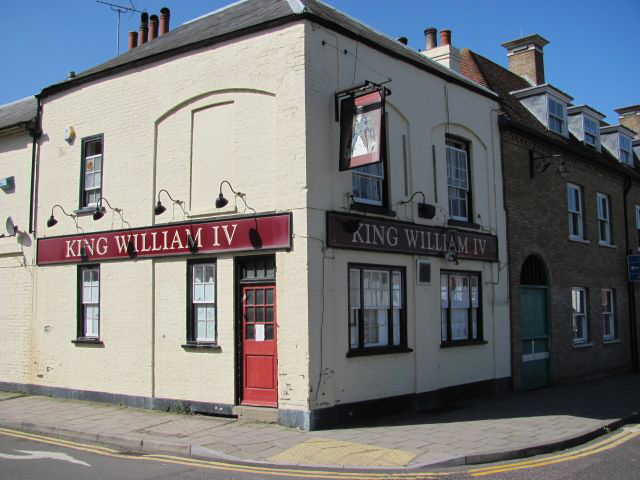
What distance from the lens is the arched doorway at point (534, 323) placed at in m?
16.5

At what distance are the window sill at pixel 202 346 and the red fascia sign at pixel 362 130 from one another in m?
4.02

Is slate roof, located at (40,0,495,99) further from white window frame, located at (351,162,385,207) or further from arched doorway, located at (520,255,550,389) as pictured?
arched doorway, located at (520,255,550,389)

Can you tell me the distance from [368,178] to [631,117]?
2270 centimetres

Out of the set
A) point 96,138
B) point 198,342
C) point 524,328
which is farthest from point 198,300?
point 524,328

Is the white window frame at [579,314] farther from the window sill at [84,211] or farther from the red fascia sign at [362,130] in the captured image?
the window sill at [84,211]

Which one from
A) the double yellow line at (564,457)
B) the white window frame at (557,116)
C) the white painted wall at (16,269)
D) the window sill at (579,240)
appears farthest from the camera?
the white window frame at (557,116)

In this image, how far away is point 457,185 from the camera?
1495 cm

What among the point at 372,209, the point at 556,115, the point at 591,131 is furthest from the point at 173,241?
the point at 591,131

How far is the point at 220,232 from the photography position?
468 inches

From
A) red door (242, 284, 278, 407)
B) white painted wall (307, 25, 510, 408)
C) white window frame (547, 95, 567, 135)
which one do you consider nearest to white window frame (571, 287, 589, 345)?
white painted wall (307, 25, 510, 408)

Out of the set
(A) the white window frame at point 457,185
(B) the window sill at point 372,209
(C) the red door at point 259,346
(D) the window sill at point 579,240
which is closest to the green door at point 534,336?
(D) the window sill at point 579,240

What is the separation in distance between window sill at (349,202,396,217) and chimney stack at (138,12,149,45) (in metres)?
10.3

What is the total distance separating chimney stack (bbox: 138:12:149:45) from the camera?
18.8 m

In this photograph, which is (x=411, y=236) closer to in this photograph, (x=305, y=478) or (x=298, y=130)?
(x=298, y=130)
